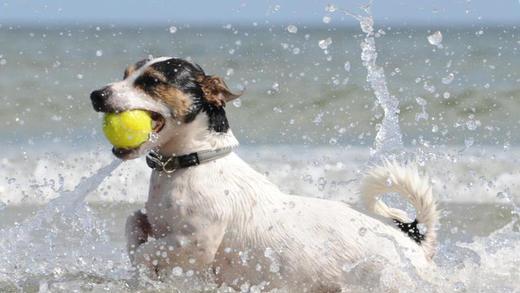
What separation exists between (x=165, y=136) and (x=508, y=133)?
30.5 ft

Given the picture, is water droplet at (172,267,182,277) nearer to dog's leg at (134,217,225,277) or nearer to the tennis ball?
dog's leg at (134,217,225,277)

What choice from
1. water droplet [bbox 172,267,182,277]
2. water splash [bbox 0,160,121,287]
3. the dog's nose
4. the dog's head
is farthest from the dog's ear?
water droplet [bbox 172,267,182,277]

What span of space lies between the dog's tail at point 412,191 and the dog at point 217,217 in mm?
31

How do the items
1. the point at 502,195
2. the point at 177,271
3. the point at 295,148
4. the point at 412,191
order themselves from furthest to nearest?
the point at 295,148, the point at 502,195, the point at 412,191, the point at 177,271

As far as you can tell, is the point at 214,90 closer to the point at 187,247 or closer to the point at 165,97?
the point at 165,97

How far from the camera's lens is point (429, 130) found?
43.2 ft

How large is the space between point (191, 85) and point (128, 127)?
0.37m

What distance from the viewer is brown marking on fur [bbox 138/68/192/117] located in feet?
15.6

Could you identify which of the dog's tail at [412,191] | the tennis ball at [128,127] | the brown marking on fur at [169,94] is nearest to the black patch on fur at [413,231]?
the dog's tail at [412,191]

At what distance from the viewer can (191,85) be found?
4.82 meters

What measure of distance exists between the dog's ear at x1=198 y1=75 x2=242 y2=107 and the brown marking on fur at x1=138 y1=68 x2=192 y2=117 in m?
0.10

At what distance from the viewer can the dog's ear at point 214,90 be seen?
190 inches

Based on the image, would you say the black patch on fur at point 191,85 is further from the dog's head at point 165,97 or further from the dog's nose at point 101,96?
the dog's nose at point 101,96

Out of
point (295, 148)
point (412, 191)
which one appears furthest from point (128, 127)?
point (295, 148)
